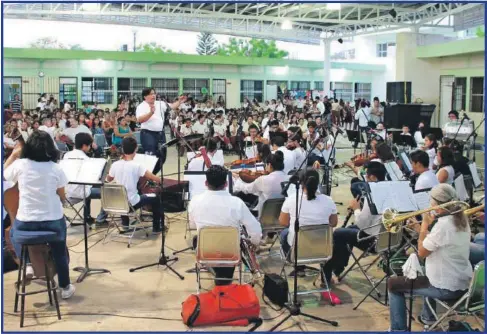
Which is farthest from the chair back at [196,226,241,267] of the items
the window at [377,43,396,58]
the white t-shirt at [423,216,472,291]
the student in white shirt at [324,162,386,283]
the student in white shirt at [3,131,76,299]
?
the window at [377,43,396,58]

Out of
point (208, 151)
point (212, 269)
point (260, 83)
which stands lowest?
point (212, 269)

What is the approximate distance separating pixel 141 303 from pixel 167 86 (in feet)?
77.5

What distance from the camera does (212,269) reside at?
5.41m

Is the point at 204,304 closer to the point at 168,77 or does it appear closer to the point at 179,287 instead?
the point at 179,287

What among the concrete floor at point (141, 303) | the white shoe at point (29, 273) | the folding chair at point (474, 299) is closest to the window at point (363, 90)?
the concrete floor at point (141, 303)

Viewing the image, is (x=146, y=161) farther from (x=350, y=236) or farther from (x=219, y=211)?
(x=350, y=236)

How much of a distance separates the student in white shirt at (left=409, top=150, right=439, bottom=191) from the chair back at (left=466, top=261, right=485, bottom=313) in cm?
245

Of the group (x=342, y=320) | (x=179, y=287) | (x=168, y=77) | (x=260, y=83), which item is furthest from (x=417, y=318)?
(x=260, y=83)

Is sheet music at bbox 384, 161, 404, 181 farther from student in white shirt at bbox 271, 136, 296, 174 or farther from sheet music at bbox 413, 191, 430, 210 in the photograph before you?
student in white shirt at bbox 271, 136, 296, 174

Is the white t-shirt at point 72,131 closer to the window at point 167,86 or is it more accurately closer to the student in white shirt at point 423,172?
the student in white shirt at point 423,172

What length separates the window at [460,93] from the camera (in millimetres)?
22109

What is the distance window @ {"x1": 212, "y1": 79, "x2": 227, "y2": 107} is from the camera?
29712 millimetres

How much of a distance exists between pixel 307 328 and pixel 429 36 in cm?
2227

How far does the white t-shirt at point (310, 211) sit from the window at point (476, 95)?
17.6 meters
